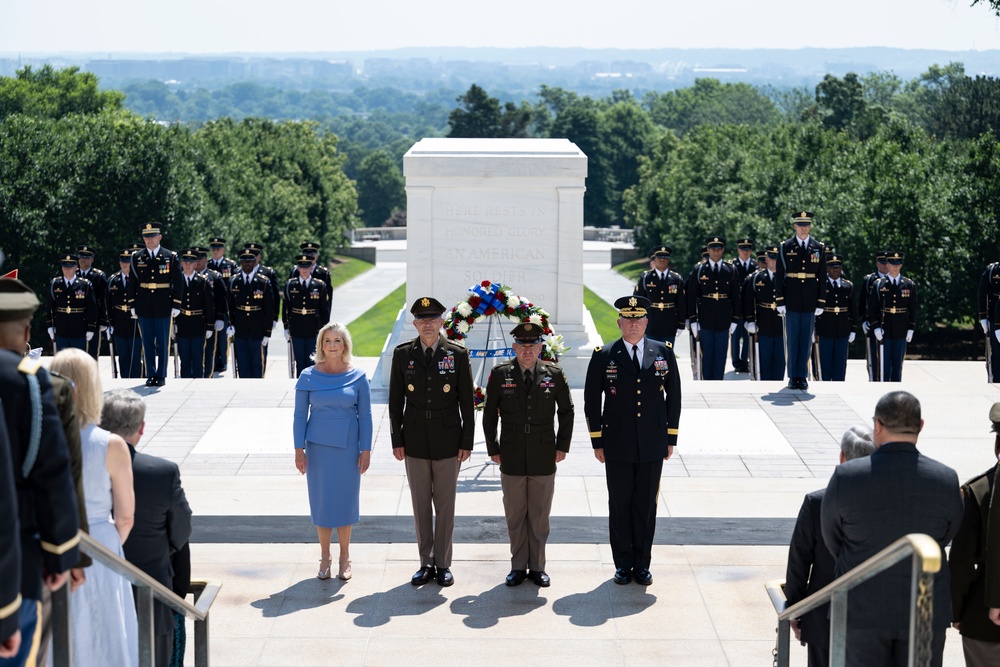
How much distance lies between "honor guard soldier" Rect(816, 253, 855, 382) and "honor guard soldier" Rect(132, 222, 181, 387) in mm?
7592

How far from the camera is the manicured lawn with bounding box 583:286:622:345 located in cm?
4112

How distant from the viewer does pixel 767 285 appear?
1534 cm

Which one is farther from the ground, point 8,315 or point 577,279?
point 8,315

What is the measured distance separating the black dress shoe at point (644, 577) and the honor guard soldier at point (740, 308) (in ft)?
27.2

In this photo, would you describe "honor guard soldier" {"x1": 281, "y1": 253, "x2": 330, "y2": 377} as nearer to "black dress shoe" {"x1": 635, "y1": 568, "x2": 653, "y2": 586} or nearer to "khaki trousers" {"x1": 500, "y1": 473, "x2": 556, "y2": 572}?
"khaki trousers" {"x1": 500, "y1": 473, "x2": 556, "y2": 572}

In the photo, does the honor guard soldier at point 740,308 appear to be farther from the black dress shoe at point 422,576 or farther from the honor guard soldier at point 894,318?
the black dress shoe at point 422,576

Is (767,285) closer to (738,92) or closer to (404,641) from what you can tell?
(404,641)

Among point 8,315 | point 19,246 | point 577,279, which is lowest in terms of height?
point 19,246

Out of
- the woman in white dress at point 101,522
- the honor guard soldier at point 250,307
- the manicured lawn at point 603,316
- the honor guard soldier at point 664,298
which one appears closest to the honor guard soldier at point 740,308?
the honor guard soldier at point 664,298

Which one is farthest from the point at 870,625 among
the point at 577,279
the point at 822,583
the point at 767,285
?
the point at 767,285

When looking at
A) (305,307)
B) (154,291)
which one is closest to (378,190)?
(305,307)

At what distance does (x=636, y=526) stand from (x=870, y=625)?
2.75 metres

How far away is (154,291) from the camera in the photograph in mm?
14258

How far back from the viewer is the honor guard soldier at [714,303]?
1580 cm
